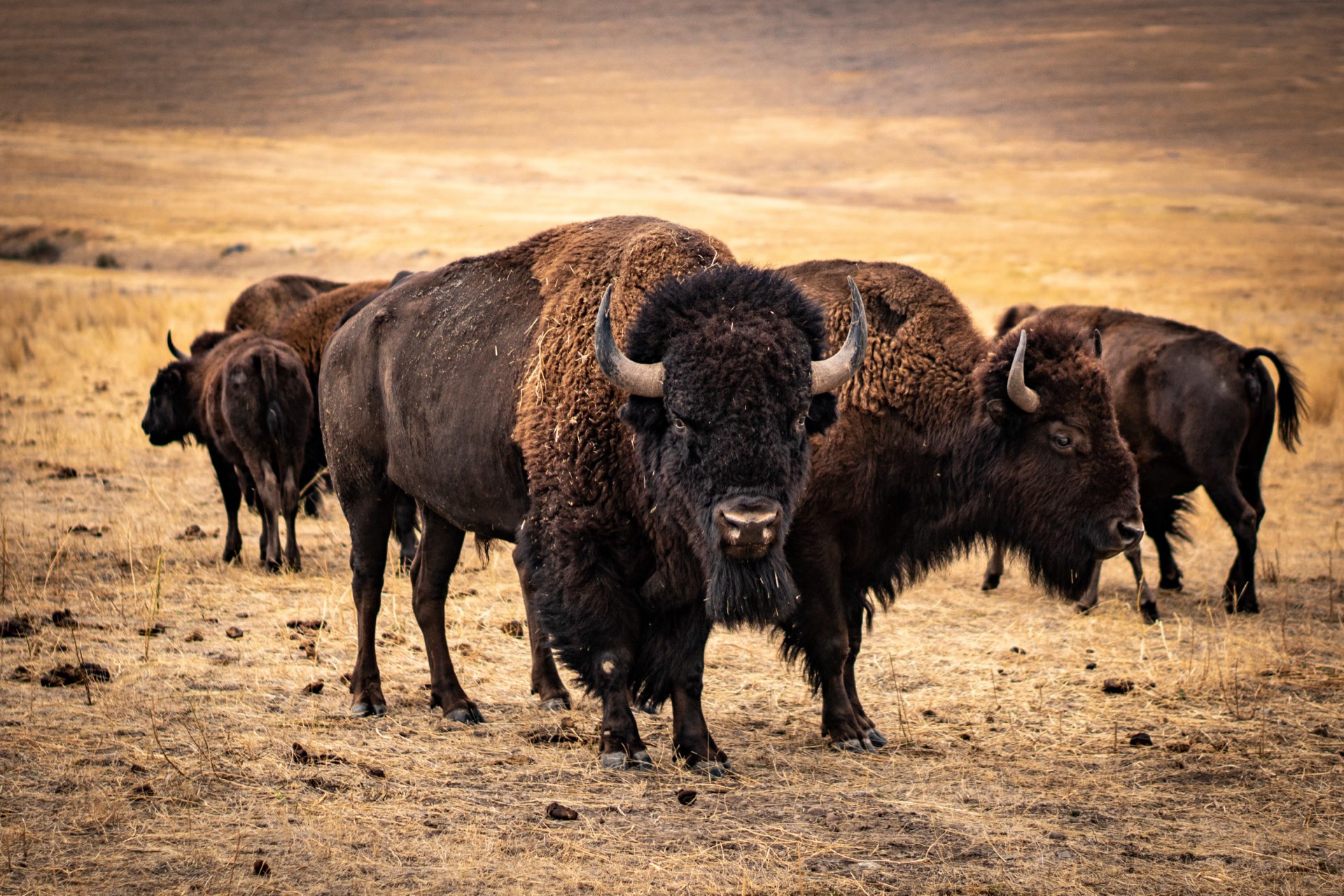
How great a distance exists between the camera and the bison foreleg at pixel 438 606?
6.62 m

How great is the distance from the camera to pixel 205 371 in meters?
11.7

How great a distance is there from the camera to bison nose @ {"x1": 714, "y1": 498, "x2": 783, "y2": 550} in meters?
5.00

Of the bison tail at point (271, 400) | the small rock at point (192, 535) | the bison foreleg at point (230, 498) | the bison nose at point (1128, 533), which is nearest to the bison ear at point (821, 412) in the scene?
the bison nose at point (1128, 533)

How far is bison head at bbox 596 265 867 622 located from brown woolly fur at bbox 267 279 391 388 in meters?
7.68

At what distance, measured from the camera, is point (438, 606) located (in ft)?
22.5

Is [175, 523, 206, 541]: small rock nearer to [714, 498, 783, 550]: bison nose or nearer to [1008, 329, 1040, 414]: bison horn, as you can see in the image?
[714, 498, 783, 550]: bison nose

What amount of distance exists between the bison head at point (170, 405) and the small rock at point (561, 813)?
8.34 m

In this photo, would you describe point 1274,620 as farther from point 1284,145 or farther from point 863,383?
point 1284,145

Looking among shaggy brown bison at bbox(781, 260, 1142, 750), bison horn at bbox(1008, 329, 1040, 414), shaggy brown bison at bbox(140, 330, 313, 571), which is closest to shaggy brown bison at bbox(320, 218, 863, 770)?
shaggy brown bison at bbox(781, 260, 1142, 750)

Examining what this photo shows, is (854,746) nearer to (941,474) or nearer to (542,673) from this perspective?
(941,474)

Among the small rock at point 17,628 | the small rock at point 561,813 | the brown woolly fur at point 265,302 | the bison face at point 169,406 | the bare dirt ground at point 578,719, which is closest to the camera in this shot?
the bare dirt ground at point 578,719

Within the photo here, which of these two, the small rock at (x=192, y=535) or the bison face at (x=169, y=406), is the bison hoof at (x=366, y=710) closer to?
the small rock at (x=192, y=535)

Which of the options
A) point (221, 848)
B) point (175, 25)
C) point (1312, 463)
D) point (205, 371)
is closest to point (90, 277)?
point (205, 371)

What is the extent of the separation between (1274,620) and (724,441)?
590 cm
